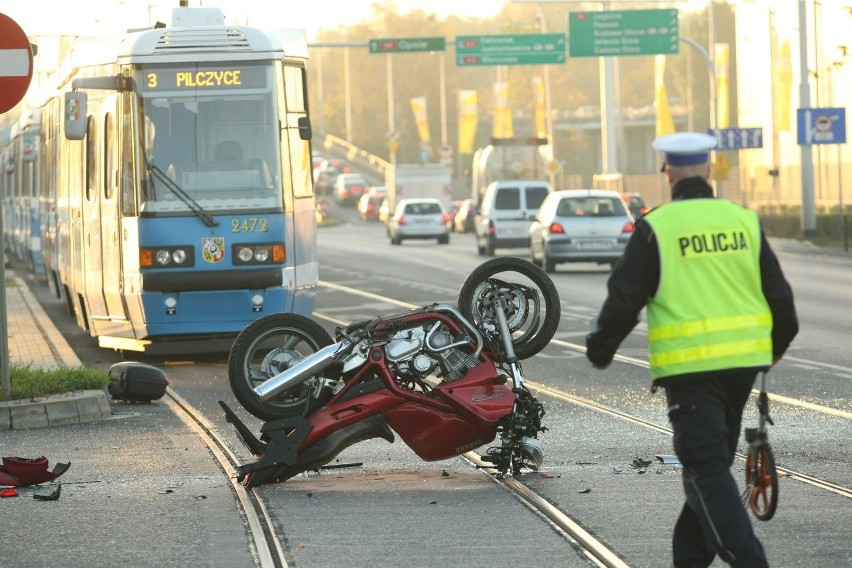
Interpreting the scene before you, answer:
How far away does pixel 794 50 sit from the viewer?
6569 centimetres

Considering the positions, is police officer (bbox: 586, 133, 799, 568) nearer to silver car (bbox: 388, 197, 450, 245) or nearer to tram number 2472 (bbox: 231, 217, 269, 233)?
tram number 2472 (bbox: 231, 217, 269, 233)

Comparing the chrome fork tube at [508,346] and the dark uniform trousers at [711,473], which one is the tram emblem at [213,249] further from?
the dark uniform trousers at [711,473]

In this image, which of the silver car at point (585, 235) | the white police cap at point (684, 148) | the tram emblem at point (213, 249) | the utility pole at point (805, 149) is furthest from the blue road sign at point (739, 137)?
the white police cap at point (684, 148)

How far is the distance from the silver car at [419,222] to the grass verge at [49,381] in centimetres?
3970

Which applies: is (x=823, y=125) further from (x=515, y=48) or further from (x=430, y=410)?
(x=430, y=410)

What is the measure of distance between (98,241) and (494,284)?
861 cm

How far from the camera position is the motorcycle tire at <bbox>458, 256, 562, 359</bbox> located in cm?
1000

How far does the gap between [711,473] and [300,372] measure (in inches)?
148

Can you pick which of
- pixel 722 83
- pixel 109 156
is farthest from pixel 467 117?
pixel 109 156

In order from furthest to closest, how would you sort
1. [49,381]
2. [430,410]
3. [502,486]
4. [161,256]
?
[161,256], [49,381], [430,410], [502,486]

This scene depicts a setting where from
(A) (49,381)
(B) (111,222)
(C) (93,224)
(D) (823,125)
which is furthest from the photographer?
(D) (823,125)

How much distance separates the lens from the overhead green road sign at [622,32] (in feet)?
190

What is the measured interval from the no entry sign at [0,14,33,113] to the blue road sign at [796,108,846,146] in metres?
29.6

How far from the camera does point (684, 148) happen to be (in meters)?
6.24
